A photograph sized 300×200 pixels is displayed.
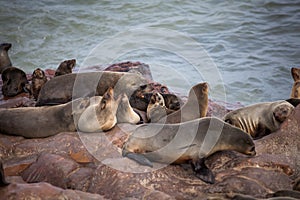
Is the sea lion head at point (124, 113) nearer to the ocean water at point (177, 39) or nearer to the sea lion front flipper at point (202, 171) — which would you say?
the sea lion front flipper at point (202, 171)

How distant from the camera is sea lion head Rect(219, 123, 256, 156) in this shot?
5.08 m

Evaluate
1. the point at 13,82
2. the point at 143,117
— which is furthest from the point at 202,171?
the point at 13,82

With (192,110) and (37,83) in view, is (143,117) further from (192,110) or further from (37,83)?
(37,83)

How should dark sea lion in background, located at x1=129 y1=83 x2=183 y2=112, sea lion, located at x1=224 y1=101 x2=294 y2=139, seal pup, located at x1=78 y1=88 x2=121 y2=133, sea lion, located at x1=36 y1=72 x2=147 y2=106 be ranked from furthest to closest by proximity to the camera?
sea lion, located at x1=36 y1=72 x2=147 y2=106 → dark sea lion in background, located at x1=129 y1=83 x2=183 y2=112 → sea lion, located at x1=224 y1=101 x2=294 y2=139 → seal pup, located at x1=78 y1=88 x2=121 y2=133

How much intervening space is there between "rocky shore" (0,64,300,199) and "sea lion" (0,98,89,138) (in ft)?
0.73

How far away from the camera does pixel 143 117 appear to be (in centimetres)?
662

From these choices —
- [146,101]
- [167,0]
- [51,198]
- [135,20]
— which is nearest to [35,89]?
[146,101]

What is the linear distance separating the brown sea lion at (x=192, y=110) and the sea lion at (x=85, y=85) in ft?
3.85

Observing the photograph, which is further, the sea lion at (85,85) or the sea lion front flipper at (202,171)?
the sea lion at (85,85)

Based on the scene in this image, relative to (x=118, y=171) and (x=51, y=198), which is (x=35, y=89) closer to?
(x=118, y=171)

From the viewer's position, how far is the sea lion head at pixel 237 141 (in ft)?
16.7

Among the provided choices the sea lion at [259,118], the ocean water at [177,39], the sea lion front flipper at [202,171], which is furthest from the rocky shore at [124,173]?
the ocean water at [177,39]

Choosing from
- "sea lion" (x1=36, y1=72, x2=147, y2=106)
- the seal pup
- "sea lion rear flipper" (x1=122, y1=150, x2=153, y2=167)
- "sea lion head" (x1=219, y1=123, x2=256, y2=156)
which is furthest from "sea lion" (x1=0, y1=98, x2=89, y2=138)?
"sea lion head" (x1=219, y1=123, x2=256, y2=156)

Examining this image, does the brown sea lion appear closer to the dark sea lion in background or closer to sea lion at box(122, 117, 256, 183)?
the dark sea lion in background
